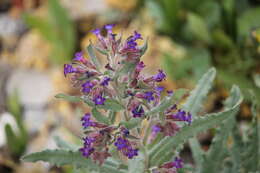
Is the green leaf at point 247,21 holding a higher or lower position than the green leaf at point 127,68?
higher

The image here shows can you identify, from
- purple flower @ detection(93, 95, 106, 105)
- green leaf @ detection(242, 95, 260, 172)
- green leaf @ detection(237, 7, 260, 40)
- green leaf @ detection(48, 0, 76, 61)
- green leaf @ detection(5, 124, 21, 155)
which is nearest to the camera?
purple flower @ detection(93, 95, 106, 105)

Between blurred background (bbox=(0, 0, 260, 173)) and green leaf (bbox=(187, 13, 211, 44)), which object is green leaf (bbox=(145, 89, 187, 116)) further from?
green leaf (bbox=(187, 13, 211, 44))

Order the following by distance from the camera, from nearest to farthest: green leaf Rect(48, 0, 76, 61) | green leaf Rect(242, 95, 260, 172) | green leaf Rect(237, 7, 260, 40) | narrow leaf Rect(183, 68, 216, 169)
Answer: narrow leaf Rect(183, 68, 216, 169) < green leaf Rect(242, 95, 260, 172) < green leaf Rect(237, 7, 260, 40) < green leaf Rect(48, 0, 76, 61)

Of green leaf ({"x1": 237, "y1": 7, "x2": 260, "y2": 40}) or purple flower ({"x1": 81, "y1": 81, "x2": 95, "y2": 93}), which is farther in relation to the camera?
green leaf ({"x1": 237, "y1": 7, "x2": 260, "y2": 40})

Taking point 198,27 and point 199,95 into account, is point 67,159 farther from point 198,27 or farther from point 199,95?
point 198,27

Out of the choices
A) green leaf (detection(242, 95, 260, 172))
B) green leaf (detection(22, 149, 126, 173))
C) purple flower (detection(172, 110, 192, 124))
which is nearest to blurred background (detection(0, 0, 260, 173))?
green leaf (detection(242, 95, 260, 172))

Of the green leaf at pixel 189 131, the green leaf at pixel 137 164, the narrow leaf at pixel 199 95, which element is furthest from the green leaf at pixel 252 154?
the green leaf at pixel 137 164

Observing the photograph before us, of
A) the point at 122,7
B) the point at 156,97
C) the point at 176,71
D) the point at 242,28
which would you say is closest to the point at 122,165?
the point at 156,97

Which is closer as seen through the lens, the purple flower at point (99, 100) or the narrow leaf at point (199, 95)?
the purple flower at point (99, 100)

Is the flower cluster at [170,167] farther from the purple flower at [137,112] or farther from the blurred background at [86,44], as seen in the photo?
the blurred background at [86,44]
